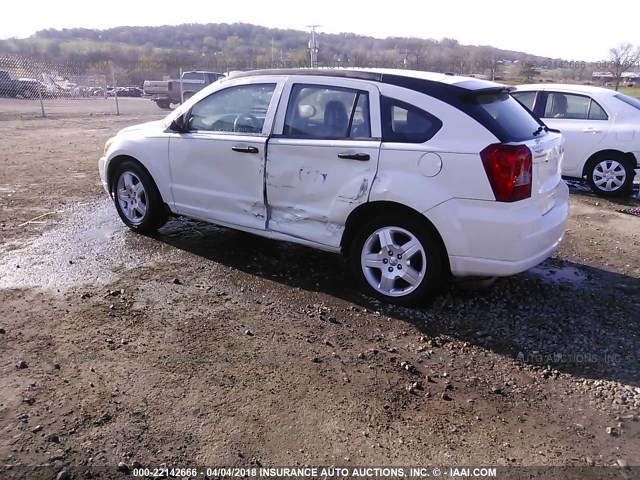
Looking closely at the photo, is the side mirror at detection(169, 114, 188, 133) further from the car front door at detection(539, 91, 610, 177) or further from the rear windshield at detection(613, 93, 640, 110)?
the rear windshield at detection(613, 93, 640, 110)

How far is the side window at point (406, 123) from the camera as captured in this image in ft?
13.5

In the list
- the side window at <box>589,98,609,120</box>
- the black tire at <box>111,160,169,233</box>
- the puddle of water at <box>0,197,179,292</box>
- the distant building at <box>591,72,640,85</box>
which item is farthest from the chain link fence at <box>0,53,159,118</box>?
the distant building at <box>591,72,640,85</box>

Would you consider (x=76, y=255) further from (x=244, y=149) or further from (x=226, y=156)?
(x=244, y=149)

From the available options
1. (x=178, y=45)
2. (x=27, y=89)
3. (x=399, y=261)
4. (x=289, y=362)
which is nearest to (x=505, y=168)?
(x=399, y=261)

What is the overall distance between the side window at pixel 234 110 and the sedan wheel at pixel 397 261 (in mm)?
1483

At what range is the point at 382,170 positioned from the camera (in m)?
4.23

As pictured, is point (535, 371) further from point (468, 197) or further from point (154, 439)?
point (154, 439)

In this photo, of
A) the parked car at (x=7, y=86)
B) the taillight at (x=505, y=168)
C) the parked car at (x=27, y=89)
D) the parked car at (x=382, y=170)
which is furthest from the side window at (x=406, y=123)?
the parked car at (x=7, y=86)

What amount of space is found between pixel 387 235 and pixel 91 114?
71.5 ft

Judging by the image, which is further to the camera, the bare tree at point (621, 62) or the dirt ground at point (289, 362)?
the bare tree at point (621, 62)

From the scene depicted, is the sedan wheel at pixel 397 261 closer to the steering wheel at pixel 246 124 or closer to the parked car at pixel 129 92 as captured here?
the steering wheel at pixel 246 124

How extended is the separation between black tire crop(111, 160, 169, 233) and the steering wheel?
1295 mm

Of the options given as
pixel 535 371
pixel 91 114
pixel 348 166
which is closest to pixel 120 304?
pixel 348 166

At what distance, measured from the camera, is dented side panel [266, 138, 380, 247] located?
4344mm
